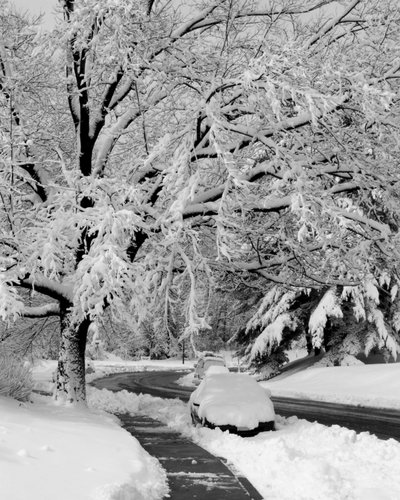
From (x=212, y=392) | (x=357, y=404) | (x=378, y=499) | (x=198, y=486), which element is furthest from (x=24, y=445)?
(x=357, y=404)

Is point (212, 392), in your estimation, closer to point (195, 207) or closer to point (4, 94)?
point (195, 207)

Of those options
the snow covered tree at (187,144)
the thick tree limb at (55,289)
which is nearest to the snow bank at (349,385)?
the snow covered tree at (187,144)

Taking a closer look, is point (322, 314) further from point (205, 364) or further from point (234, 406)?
point (234, 406)

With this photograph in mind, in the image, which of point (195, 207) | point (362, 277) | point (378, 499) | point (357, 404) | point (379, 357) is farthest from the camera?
point (379, 357)

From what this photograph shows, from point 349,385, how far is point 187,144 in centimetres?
1510

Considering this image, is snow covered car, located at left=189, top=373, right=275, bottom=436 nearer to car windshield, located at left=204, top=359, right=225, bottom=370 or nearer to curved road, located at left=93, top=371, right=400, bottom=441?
curved road, located at left=93, top=371, right=400, bottom=441

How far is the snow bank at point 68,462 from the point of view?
555cm

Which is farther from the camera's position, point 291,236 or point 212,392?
point 291,236

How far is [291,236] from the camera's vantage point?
576 inches

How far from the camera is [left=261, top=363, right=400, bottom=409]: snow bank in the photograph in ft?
67.0

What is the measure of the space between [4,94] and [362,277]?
342 inches

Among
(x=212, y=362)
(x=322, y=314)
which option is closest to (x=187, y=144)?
(x=322, y=314)

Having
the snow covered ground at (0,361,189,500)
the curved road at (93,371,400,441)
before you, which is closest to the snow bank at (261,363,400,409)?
the curved road at (93,371,400,441)

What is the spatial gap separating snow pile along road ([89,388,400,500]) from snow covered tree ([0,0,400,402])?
87.4 inches
